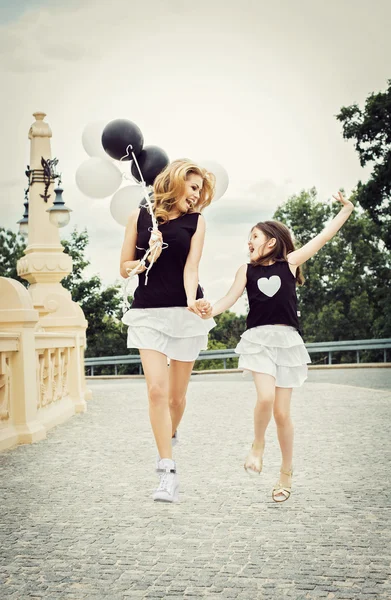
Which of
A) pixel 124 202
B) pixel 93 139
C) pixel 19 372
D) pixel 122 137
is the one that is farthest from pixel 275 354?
pixel 19 372

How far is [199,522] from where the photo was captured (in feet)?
17.0

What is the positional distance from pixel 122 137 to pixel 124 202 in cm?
59

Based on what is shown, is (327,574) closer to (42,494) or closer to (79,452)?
(42,494)

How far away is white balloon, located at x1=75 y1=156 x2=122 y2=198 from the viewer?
28.0ft

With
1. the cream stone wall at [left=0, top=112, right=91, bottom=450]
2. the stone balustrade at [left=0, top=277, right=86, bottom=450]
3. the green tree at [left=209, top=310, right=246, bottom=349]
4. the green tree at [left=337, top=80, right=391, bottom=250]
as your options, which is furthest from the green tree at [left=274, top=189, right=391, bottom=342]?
the stone balustrade at [left=0, top=277, right=86, bottom=450]

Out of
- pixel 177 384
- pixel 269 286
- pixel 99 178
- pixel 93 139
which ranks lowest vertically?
pixel 177 384

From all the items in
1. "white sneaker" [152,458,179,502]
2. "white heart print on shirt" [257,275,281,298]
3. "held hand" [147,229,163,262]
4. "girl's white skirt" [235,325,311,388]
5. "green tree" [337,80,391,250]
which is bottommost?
"white sneaker" [152,458,179,502]

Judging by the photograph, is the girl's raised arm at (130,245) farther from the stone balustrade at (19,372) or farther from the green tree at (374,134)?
the green tree at (374,134)

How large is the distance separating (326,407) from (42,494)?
7.01m

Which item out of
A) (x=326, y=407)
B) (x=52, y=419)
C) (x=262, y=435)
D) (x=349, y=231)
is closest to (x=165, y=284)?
(x=262, y=435)

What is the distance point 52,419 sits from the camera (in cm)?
1116

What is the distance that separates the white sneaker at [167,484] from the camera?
17.2ft

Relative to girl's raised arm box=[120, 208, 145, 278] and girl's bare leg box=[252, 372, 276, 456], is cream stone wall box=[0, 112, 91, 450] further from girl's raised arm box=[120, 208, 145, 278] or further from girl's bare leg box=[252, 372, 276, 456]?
girl's bare leg box=[252, 372, 276, 456]

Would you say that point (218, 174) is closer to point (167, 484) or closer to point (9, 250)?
point (167, 484)
